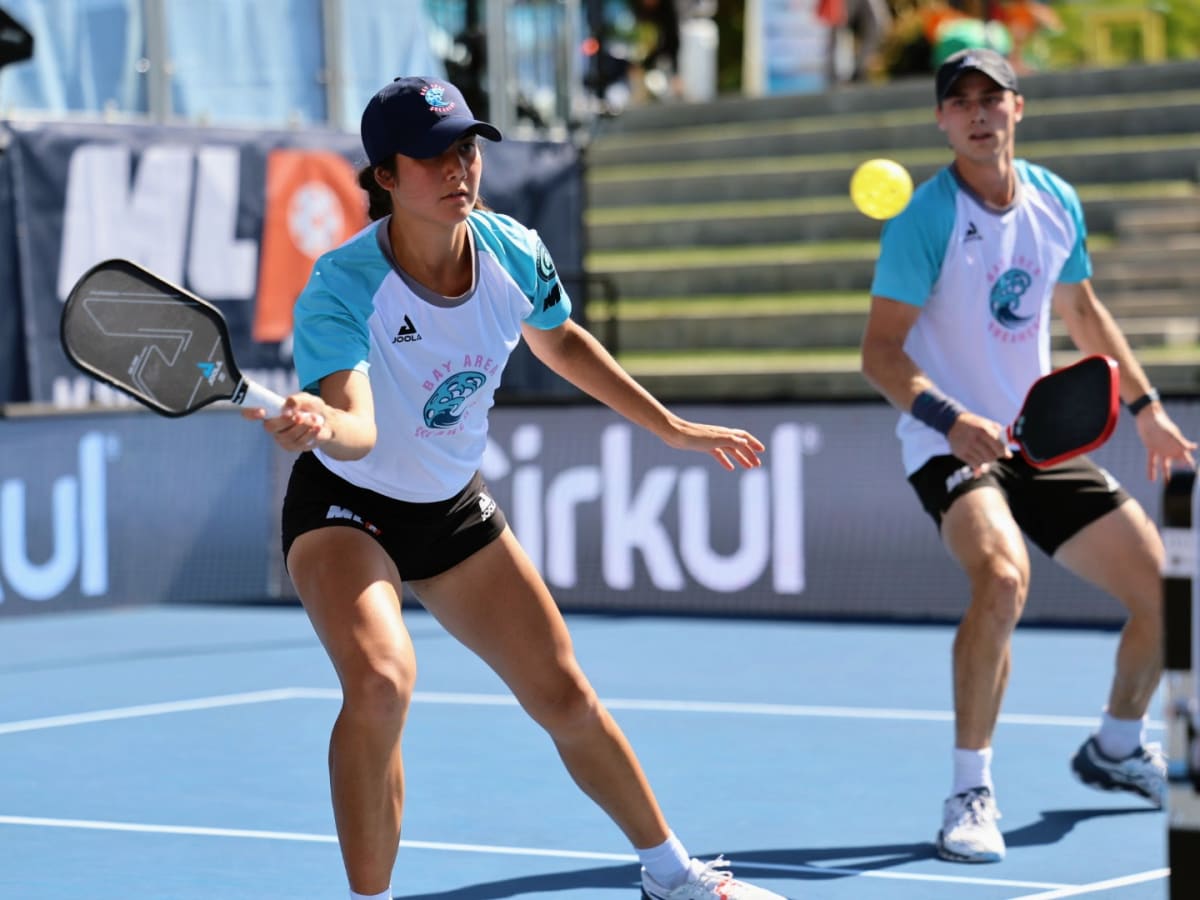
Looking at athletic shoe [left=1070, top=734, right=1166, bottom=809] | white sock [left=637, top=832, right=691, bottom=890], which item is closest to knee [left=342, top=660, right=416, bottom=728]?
white sock [left=637, top=832, right=691, bottom=890]

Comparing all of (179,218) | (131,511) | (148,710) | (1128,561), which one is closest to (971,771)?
(1128,561)

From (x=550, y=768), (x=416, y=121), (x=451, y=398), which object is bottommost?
(x=550, y=768)

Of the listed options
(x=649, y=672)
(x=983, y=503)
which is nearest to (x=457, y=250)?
(x=983, y=503)

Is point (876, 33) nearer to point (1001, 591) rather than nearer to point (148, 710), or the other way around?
point (148, 710)

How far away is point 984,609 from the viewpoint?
6469 millimetres

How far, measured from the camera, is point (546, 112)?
17172mm

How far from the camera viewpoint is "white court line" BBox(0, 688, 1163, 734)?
906 centimetres

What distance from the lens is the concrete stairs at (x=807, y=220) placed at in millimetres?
16609

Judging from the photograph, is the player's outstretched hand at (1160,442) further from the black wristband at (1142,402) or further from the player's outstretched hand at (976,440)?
the player's outstretched hand at (976,440)

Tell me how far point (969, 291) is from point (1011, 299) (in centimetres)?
15

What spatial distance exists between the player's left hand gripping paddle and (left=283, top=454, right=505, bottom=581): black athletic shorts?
2.46ft

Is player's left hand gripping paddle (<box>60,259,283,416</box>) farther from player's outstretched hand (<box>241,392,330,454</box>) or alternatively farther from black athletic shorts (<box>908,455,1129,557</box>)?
black athletic shorts (<box>908,455,1129,557</box>)

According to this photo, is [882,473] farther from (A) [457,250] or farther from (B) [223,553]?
(A) [457,250]

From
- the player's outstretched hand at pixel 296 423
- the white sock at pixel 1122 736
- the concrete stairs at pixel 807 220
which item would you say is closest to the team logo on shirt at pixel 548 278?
the player's outstretched hand at pixel 296 423
